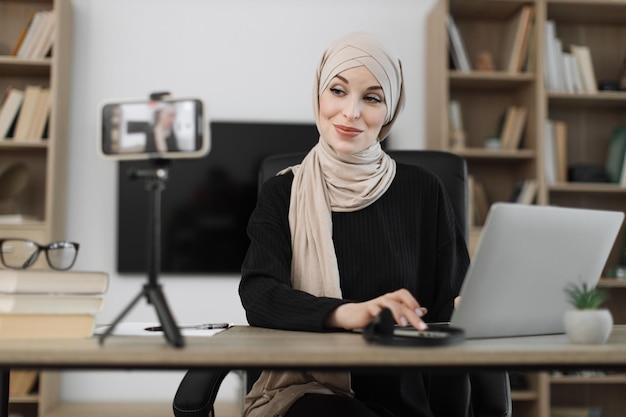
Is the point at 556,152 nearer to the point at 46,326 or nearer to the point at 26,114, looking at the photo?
the point at 26,114

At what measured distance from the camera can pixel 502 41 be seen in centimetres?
393

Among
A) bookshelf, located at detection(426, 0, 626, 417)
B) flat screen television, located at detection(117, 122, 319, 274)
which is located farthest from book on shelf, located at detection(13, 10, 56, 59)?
bookshelf, located at detection(426, 0, 626, 417)

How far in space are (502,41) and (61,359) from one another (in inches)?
139

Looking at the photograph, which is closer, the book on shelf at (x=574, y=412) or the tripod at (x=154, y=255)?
the tripod at (x=154, y=255)

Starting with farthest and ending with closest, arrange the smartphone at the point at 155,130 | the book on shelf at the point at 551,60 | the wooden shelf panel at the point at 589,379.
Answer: the book on shelf at the point at 551,60
the wooden shelf panel at the point at 589,379
the smartphone at the point at 155,130

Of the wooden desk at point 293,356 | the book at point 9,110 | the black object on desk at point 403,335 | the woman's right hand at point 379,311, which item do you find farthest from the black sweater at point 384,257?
the book at point 9,110

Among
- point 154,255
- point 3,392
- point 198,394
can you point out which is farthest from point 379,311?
point 3,392

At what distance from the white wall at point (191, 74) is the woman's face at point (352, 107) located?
7.25ft

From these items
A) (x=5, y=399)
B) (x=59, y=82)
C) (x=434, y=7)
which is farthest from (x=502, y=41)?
(x=5, y=399)

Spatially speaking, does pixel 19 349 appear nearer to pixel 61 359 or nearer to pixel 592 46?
pixel 61 359

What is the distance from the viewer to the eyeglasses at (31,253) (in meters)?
1.10

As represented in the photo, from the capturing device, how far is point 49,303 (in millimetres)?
1022

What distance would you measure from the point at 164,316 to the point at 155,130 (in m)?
0.25

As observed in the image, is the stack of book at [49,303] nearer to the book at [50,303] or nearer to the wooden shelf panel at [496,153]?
the book at [50,303]
